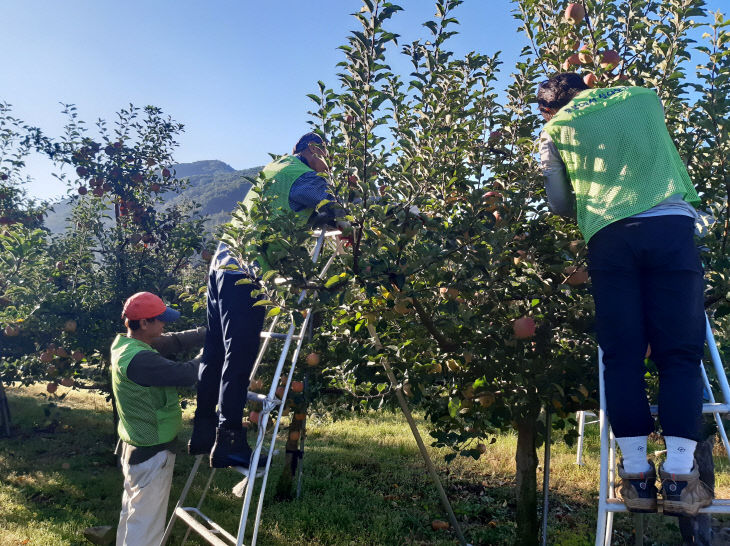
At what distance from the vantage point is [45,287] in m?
6.58

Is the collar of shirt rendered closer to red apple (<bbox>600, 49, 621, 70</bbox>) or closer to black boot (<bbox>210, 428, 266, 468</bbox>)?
black boot (<bbox>210, 428, 266, 468</bbox>)

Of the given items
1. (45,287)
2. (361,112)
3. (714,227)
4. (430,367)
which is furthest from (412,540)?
(45,287)

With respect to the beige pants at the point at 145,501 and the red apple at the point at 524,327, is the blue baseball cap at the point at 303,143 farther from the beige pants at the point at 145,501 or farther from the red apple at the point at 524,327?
the beige pants at the point at 145,501

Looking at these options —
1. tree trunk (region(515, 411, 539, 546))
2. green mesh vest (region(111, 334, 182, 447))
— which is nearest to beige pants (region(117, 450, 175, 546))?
green mesh vest (region(111, 334, 182, 447))

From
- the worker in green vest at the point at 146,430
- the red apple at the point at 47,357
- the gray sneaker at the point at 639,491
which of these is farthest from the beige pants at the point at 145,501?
the red apple at the point at 47,357

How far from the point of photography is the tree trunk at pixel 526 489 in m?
4.03

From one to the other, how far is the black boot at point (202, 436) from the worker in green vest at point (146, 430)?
Answer: 17cm

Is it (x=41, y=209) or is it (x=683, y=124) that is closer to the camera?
(x=683, y=124)

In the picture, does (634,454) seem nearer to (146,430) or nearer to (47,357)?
(146,430)

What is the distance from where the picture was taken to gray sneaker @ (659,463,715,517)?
195cm

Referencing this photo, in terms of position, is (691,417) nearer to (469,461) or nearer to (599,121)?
(599,121)

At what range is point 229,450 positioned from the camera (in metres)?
3.04

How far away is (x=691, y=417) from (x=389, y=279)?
1.32 meters

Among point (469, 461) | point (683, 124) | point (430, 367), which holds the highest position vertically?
point (683, 124)
